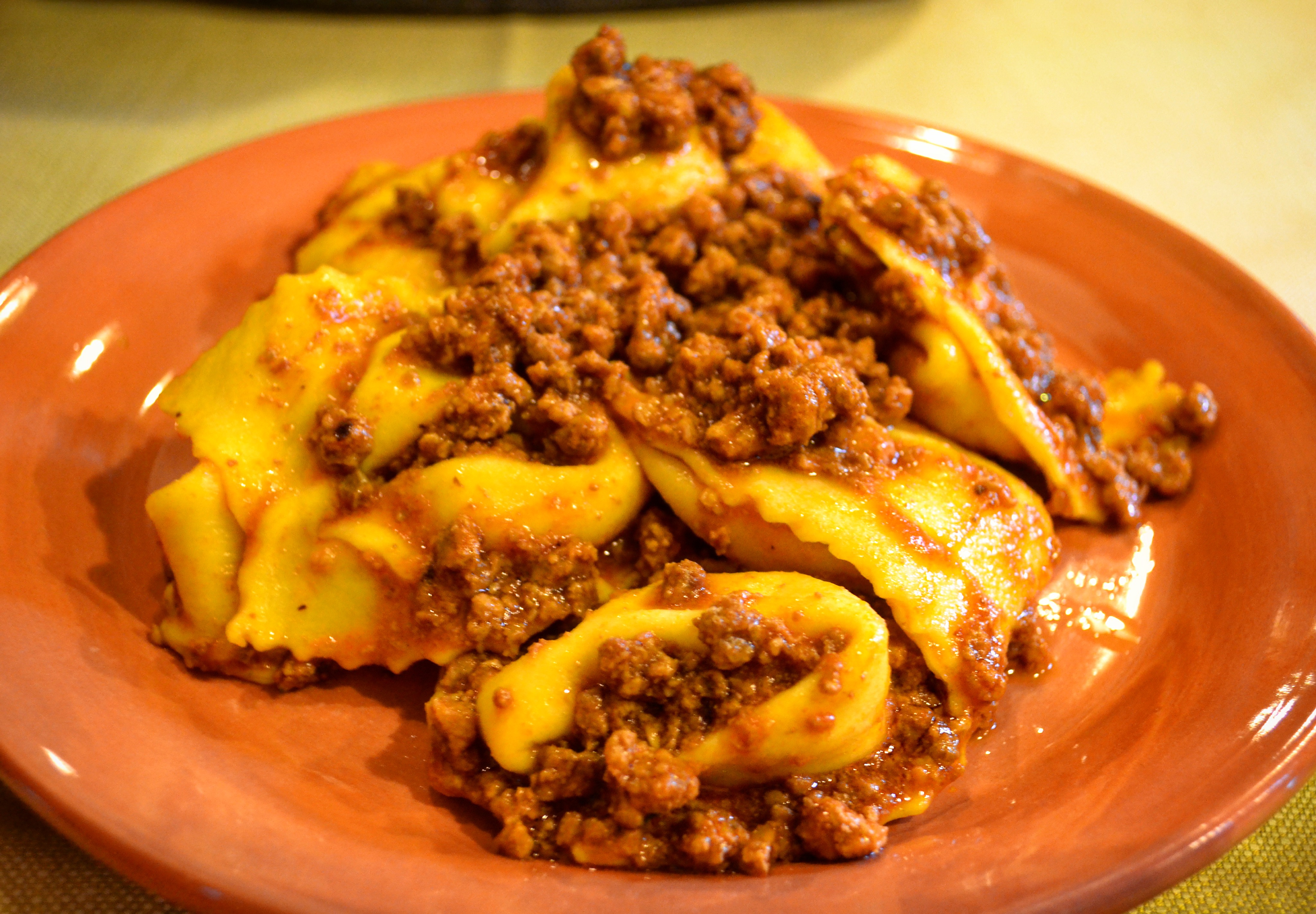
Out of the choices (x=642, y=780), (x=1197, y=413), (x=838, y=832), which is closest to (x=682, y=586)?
(x=642, y=780)

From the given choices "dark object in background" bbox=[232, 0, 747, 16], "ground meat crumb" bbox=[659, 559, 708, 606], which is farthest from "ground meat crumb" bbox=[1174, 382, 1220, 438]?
"dark object in background" bbox=[232, 0, 747, 16]

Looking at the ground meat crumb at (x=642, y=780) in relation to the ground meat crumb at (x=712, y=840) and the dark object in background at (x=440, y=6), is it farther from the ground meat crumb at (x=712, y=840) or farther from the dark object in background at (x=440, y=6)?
the dark object in background at (x=440, y=6)

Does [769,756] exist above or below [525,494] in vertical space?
below

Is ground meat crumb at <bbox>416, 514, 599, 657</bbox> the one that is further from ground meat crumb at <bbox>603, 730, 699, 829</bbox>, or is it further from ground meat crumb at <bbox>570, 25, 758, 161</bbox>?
ground meat crumb at <bbox>570, 25, 758, 161</bbox>

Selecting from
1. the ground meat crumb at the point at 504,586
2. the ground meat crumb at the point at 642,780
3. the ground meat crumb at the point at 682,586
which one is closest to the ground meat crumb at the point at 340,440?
the ground meat crumb at the point at 504,586

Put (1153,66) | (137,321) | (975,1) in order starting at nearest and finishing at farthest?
(137,321) < (1153,66) < (975,1)

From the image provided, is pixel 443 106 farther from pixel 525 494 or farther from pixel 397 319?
pixel 525 494

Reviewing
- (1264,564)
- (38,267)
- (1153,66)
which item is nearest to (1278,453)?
(1264,564)

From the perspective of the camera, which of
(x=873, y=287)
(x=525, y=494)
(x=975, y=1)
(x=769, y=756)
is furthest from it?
(x=975, y=1)
